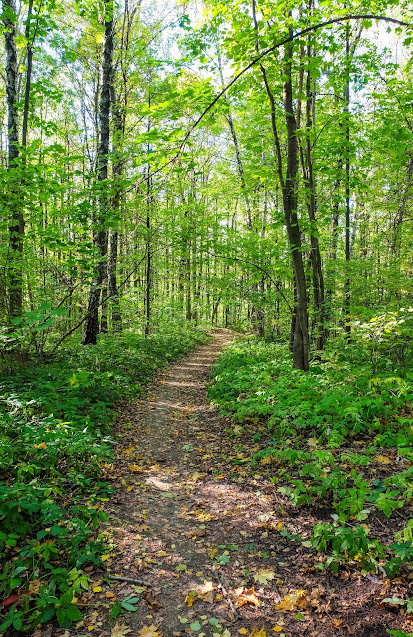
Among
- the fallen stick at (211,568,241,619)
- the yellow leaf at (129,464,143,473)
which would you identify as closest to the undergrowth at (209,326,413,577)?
the fallen stick at (211,568,241,619)

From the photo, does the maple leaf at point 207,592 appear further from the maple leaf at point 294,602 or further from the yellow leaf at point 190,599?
the maple leaf at point 294,602

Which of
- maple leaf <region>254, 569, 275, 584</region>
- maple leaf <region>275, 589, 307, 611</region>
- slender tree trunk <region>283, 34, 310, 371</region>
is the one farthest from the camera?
slender tree trunk <region>283, 34, 310, 371</region>

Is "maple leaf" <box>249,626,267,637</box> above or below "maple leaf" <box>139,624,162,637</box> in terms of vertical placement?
above

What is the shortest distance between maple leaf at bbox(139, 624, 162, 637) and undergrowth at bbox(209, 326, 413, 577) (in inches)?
58.7

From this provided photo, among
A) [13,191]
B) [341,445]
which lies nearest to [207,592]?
[341,445]

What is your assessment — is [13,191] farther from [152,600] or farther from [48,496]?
[152,600]

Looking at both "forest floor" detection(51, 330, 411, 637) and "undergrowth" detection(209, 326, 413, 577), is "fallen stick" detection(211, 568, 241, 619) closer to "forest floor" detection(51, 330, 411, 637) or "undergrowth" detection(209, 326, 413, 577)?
"forest floor" detection(51, 330, 411, 637)

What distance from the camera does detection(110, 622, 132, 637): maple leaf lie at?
254 cm

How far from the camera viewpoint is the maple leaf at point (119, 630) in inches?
100.0

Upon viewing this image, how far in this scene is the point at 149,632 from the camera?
2.57 meters

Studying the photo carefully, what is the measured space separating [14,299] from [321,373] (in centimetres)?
675

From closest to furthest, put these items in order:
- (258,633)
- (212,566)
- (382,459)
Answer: (258,633)
(212,566)
(382,459)

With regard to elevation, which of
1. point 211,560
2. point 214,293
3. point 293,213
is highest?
point 293,213

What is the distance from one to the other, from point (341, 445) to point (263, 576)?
6.89 ft
